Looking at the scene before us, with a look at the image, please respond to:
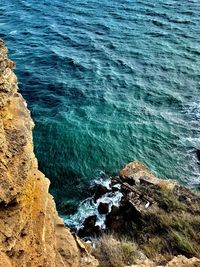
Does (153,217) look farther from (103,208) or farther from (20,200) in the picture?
(20,200)

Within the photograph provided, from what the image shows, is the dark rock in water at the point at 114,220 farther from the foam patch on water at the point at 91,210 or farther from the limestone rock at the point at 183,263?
the limestone rock at the point at 183,263

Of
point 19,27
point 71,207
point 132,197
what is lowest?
point 71,207

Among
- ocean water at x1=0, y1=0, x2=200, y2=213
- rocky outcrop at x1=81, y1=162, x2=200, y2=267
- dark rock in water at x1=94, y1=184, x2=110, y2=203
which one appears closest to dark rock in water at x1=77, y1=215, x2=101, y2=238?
rocky outcrop at x1=81, y1=162, x2=200, y2=267

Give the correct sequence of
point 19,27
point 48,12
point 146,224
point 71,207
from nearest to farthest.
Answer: point 146,224, point 71,207, point 19,27, point 48,12

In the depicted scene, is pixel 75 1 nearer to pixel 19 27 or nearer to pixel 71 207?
pixel 19 27

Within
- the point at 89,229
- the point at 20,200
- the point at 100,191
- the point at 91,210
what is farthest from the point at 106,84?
the point at 20,200

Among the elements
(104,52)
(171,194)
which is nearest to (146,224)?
(171,194)

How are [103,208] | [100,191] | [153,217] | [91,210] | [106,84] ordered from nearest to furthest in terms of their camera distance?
[153,217]
[103,208]
[91,210]
[100,191]
[106,84]
